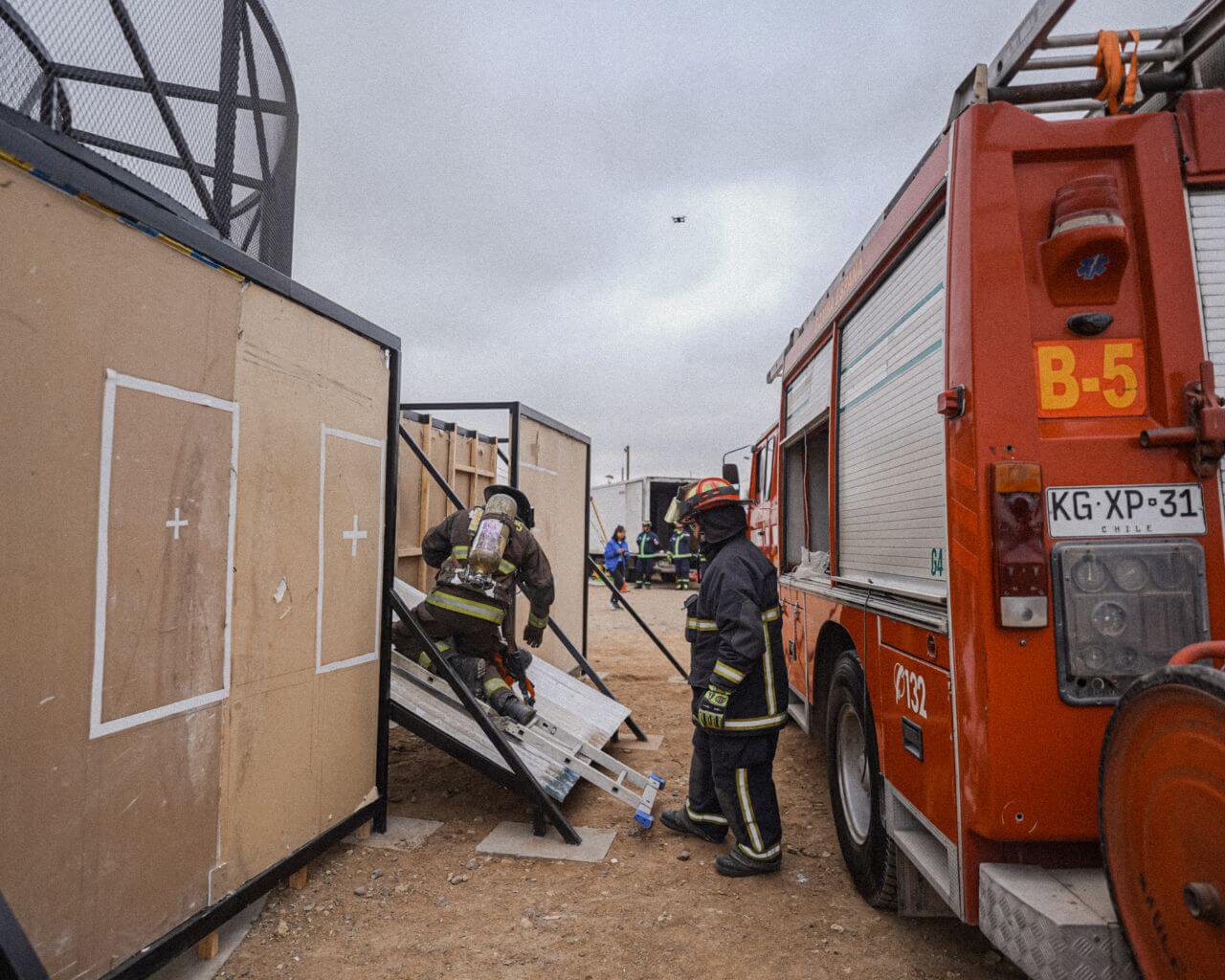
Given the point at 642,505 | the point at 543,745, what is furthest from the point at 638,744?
the point at 642,505

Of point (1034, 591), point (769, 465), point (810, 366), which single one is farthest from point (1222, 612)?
point (769, 465)

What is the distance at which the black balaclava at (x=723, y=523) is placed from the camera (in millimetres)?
3969

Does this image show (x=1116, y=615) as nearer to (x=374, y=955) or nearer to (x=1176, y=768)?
(x=1176, y=768)

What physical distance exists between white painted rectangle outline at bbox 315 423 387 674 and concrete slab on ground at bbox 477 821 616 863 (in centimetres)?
120

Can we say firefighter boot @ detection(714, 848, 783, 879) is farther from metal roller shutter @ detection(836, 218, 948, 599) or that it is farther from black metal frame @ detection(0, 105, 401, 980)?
black metal frame @ detection(0, 105, 401, 980)

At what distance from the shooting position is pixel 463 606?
459cm

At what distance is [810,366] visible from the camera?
466cm

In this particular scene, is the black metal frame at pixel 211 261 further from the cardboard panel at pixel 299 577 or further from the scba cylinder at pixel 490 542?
the scba cylinder at pixel 490 542

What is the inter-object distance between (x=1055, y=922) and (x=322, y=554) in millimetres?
3050

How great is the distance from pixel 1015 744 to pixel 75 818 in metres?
2.71

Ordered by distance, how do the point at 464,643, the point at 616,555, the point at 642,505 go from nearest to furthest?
the point at 464,643 < the point at 616,555 < the point at 642,505

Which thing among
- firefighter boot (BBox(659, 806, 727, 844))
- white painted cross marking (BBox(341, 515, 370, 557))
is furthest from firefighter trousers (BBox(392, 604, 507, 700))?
firefighter boot (BBox(659, 806, 727, 844))

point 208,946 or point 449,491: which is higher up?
point 449,491

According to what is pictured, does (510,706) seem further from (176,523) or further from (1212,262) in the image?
(1212,262)
